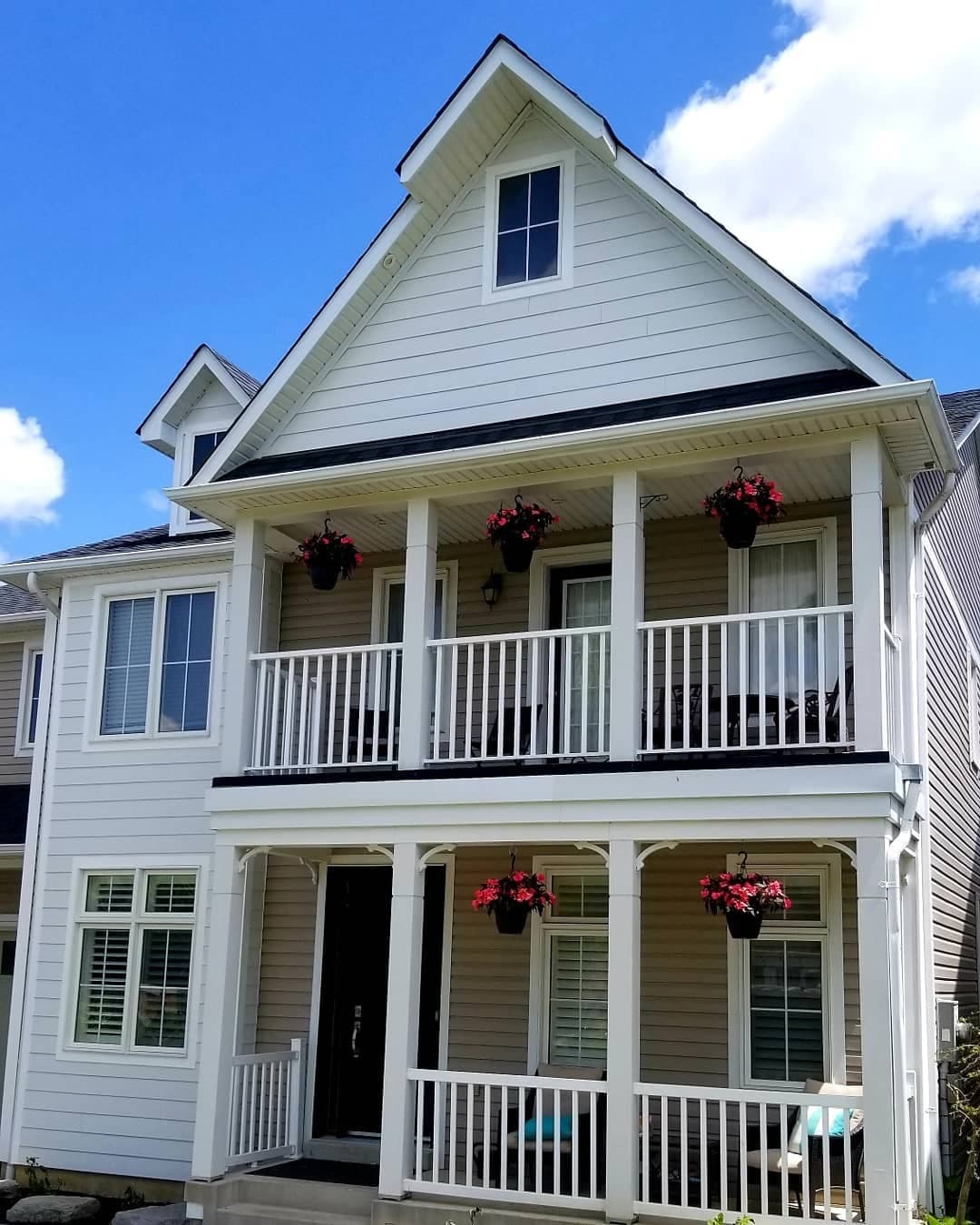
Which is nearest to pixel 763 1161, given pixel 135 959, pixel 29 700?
pixel 135 959

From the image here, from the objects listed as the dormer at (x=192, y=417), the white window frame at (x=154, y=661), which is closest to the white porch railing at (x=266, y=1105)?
the white window frame at (x=154, y=661)

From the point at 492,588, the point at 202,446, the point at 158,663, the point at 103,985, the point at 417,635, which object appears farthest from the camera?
the point at 202,446

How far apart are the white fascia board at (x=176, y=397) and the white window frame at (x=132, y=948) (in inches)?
176

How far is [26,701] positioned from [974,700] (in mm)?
11102

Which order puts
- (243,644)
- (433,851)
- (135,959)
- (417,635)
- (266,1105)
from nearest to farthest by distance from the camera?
(433,851) → (417,635) → (243,644) → (266,1105) → (135,959)

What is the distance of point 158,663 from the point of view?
45.7ft

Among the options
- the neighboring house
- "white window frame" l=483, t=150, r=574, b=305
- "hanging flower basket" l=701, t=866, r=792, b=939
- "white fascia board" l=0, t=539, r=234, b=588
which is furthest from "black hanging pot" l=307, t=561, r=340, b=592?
"hanging flower basket" l=701, t=866, r=792, b=939

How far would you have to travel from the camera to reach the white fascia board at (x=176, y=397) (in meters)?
14.5

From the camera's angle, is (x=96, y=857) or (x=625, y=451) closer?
(x=625, y=451)

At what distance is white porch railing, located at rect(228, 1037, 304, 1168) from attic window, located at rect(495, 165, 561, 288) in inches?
269

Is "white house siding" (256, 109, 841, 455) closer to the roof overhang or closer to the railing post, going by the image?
the roof overhang

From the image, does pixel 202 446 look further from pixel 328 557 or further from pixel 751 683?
pixel 751 683

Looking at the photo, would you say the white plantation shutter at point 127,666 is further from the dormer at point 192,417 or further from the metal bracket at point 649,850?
the metal bracket at point 649,850

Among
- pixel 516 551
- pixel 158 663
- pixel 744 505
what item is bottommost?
pixel 158 663
